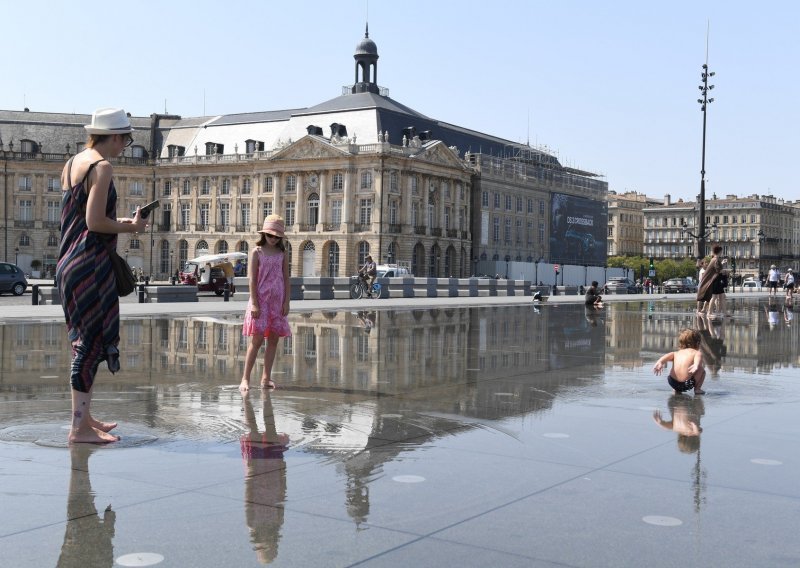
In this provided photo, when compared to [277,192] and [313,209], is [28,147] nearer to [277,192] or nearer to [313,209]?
[277,192]

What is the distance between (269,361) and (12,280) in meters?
37.1

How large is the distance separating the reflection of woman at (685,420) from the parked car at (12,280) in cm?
3867

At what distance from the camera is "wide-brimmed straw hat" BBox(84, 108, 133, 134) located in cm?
605

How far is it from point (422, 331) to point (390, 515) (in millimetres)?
12376

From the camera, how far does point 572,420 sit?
6984 mm

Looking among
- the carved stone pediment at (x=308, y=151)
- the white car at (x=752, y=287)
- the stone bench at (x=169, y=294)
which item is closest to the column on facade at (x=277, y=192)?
the carved stone pediment at (x=308, y=151)

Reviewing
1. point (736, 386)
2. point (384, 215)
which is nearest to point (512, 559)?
point (736, 386)

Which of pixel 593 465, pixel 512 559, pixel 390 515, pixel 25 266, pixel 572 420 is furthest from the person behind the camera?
pixel 25 266

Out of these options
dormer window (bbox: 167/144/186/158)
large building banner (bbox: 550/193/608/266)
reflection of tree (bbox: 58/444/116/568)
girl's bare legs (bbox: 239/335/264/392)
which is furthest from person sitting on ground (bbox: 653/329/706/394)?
large building banner (bbox: 550/193/608/266)

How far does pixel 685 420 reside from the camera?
7.11 meters

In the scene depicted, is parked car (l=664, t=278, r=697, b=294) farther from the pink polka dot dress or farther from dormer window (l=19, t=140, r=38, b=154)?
the pink polka dot dress

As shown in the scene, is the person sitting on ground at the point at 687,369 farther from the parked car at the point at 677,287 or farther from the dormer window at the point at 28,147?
the dormer window at the point at 28,147

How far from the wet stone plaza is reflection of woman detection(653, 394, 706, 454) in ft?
0.10

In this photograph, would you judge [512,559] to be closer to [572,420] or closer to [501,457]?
[501,457]
